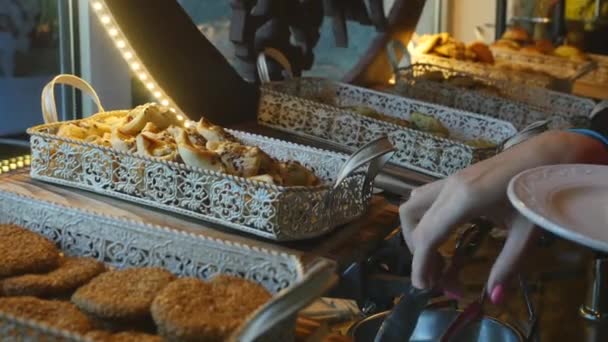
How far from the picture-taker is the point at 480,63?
224cm

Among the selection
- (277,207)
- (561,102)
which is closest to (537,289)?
(561,102)

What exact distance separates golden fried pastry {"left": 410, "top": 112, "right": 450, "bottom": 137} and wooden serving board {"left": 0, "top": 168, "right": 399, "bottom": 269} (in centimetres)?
38

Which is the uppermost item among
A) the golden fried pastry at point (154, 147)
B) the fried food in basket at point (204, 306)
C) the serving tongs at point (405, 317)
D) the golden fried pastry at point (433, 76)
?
the golden fried pastry at point (154, 147)

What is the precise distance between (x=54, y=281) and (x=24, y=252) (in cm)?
5

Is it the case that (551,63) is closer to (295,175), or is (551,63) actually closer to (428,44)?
(428,44)

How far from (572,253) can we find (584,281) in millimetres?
88

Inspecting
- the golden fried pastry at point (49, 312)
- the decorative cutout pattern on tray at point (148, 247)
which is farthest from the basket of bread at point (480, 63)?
the golden fried pastry at point (49, 312)

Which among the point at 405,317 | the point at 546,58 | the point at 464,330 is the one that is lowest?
the point at 464,330

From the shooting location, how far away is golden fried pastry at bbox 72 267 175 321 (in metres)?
0.60

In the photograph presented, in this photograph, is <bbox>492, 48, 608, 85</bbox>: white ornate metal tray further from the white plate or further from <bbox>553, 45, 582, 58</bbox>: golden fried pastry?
the white plate

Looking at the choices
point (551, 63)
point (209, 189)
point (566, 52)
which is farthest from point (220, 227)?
point (566, 52)

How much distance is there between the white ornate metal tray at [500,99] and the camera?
1618mm

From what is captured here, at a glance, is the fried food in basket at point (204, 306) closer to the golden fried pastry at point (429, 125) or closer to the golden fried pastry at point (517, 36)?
the golden fried pastry at point (429, 125)

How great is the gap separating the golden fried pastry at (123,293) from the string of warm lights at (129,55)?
48 cm
